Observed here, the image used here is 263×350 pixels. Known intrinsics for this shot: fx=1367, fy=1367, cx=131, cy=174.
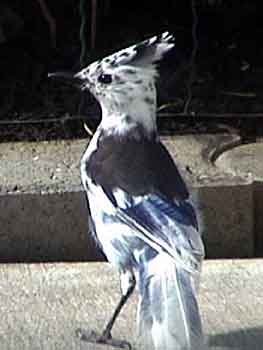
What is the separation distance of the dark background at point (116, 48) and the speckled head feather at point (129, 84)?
92.5 inches

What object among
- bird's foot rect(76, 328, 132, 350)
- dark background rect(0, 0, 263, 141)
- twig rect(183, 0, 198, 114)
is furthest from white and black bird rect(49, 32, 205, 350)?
twig rect(183, 0, 198, 114)

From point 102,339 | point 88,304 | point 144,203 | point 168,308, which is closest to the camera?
point 168,308

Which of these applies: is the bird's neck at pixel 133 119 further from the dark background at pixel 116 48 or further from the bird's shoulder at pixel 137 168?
the dark background at pixel 116 48

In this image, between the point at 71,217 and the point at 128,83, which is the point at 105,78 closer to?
the point at 128,83

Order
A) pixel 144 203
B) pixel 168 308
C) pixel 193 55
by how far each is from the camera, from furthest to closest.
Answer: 1. pixel 193 55
2. pixel 144 203
3. pixel 168 308

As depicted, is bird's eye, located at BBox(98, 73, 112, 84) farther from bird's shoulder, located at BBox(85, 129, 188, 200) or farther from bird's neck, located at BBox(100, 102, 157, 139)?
bird's shoulder, located at BBox(85, 129, 188, 200)

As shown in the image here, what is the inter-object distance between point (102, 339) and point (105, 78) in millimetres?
1074

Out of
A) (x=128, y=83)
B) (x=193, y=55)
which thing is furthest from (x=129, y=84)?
(x=193, y=55)

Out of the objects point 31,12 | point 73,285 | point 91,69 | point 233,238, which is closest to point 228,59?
point 31,12

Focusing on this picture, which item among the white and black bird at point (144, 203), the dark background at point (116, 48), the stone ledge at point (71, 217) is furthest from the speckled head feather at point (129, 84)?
the dark background at point (116, 48)

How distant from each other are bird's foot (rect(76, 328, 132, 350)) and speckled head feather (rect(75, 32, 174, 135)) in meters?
0.87

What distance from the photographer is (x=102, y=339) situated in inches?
210

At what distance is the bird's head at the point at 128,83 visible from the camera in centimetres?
489

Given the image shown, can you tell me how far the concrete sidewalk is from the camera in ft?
17.7
